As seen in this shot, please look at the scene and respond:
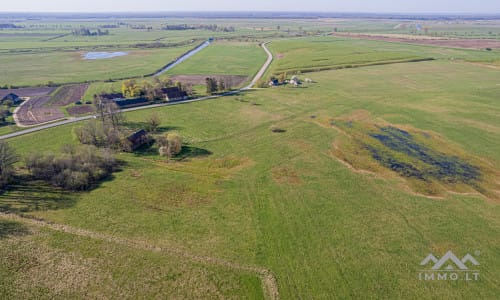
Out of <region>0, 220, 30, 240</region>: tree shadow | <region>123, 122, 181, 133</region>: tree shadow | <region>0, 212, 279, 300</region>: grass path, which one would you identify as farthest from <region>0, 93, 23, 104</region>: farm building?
<region>0, 220, 30, 240</region>: tree shadow

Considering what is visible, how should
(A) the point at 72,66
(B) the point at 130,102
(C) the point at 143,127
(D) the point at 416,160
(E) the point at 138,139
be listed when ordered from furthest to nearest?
(A) the point at 72,66 < (B) the point at 130,102 < (C) the point at 143,127 < (E) the point at 138,139 < (D) the point at 416,160

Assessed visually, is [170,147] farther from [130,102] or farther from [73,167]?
[130,102]

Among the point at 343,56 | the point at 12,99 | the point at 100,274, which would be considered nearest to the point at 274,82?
the point at 343,56

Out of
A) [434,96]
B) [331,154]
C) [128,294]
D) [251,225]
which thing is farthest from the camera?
[434,96]

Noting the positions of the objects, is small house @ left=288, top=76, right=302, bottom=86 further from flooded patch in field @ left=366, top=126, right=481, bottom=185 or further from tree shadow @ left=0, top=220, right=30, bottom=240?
tree shadow @ left=0, top=220, right=30, bottom=240

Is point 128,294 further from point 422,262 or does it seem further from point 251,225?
point 422,262

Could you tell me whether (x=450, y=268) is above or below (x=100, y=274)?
below

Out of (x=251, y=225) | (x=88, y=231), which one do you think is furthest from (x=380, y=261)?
(x=88, y=231)
